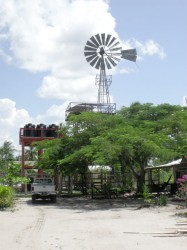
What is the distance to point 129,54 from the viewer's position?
39812 mm

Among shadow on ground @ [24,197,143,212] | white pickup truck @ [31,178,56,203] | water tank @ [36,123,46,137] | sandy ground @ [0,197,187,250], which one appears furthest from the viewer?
water tank @ [36,123,46,137]

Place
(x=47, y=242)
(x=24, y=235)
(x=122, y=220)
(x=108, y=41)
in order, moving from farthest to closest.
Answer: (x=108, y=41)
(x=122, y=220)
(x=24, y=235)
(x=47, y=242)

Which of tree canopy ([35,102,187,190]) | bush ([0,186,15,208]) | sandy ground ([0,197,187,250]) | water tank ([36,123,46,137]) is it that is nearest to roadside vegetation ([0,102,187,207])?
tree canopy ([35,102,187,190])

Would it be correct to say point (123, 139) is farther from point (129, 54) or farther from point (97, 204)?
point (129, 54)

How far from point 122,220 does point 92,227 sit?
2.29 m

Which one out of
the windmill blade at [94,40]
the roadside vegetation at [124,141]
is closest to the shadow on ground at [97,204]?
the roadside vegetation at [124,141]

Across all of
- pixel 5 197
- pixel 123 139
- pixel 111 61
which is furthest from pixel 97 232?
pixel 111 61

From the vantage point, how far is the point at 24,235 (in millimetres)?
12031

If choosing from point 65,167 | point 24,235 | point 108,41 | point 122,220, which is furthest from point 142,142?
point 108,41

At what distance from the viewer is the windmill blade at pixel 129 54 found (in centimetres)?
3969

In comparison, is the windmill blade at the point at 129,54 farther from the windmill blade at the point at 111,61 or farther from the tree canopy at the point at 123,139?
the tree canopy at the point at 123,139

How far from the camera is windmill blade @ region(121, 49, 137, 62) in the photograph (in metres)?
39.7

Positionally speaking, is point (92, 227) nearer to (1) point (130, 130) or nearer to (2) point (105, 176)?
(1) point (130, 130)

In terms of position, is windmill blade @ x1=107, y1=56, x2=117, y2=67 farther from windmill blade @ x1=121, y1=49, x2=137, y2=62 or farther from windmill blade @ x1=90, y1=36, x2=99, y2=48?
windmill blade @ x1=90, y1=36, x2=99, y2=48
